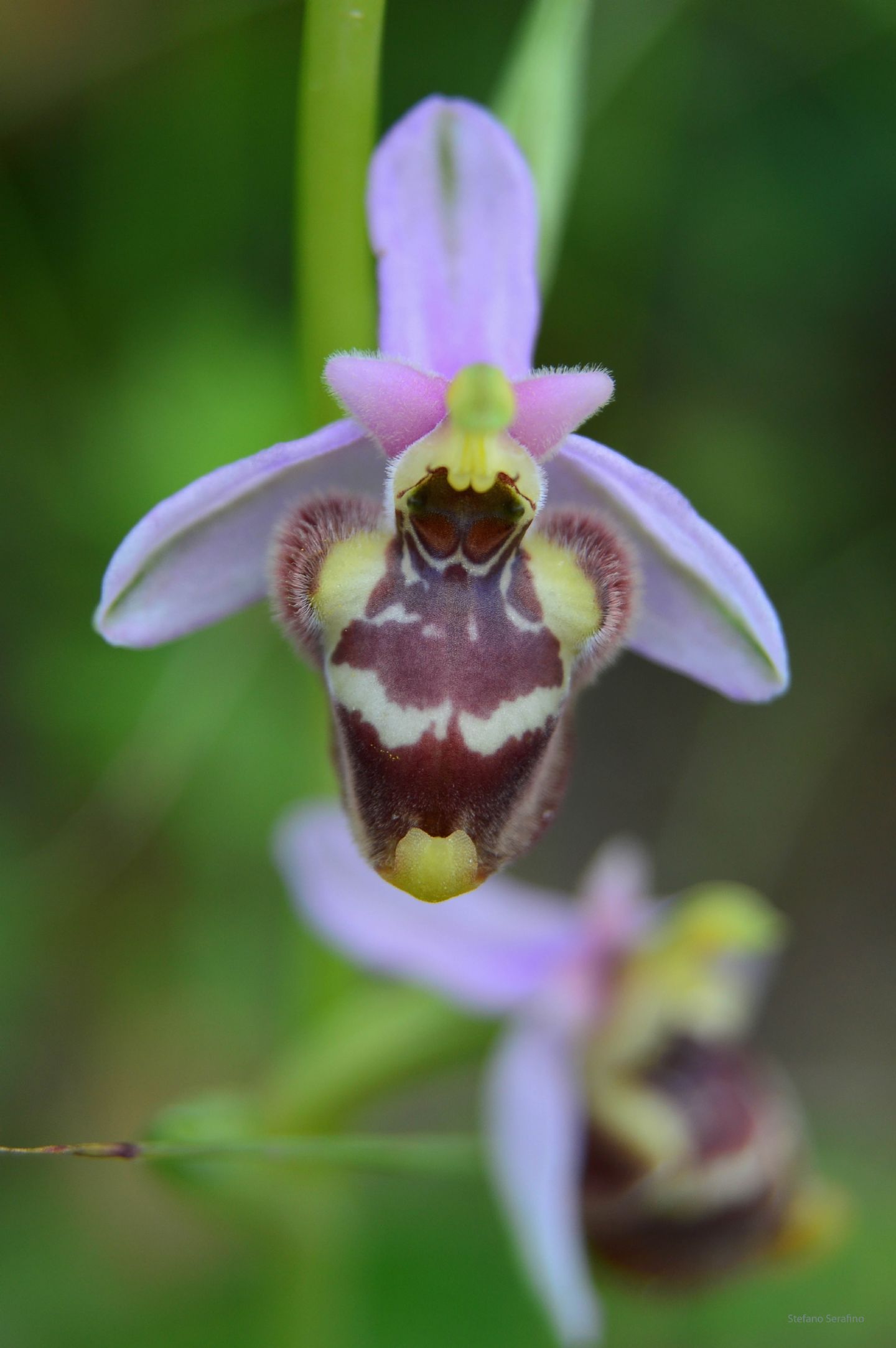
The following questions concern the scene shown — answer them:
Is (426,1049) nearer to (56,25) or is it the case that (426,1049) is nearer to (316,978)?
(316,978)

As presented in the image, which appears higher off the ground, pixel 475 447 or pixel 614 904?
pixel 614 904

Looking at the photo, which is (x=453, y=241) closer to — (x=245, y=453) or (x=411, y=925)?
(x=411, y=925)

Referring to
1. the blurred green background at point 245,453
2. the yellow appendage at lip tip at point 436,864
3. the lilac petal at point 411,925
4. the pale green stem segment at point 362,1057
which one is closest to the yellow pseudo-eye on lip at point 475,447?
the yellow appendage at lip tip at point 436,864

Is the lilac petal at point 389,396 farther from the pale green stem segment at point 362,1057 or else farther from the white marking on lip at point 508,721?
the pale green stem segment at point 362,1057

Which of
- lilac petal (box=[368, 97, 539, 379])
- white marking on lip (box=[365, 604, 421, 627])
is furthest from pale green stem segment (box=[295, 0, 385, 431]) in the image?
white marking on lip (box=[365, 604, 421, 627])

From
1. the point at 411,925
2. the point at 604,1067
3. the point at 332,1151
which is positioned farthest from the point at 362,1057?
the point at 332,1151
